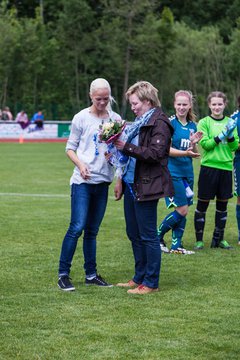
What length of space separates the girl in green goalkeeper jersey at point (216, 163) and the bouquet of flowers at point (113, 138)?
253cm

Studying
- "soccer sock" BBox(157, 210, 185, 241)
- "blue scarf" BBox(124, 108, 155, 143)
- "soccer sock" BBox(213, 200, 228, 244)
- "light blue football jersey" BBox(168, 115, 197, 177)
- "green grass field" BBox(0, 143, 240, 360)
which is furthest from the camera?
"soccer sock" BBox(213, 200, 228, 244)

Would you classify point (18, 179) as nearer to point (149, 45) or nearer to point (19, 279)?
point (19, 279)

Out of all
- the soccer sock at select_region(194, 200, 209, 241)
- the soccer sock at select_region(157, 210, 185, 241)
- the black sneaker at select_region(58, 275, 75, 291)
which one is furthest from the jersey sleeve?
the black sneaker at select_region(58, 275, 75, 291)

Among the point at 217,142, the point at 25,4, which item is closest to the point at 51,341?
the point at 217,142

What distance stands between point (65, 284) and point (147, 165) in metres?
1.32

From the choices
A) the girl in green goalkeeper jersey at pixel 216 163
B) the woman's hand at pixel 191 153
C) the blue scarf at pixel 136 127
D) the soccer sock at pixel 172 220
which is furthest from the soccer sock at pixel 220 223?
the blue scarf at pixel 136 127

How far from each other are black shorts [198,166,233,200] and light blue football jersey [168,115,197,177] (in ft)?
1.36

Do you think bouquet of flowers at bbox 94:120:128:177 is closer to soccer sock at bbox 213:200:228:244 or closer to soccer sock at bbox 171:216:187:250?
soccer sock at bbox 171:216:187:250

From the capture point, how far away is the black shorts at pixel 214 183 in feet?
33.2

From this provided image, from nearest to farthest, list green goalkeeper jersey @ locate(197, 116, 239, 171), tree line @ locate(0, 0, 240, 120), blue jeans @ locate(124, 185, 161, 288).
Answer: blue jeans @ locate(124, 185, 161, 288), green goalkeeper jersey @ locate(197, 116, 239, 171), tree line @ locate(0, 0, 240, 120)

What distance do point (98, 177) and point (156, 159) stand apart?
0.65 metres

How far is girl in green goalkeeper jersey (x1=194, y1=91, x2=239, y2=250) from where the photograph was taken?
32.5 ft

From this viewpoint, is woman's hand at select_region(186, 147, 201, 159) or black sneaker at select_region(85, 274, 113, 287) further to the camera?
woman's hand at select_region(186, 147, 201, 159)

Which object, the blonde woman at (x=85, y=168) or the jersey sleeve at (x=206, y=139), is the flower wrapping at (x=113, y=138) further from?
the jersey sleeve at (x=206, y=139)
